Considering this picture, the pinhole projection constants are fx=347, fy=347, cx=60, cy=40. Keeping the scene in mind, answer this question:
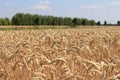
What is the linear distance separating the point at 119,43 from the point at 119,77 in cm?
434

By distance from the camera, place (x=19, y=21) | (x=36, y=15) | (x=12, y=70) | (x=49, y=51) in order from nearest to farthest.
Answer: (x=12, y=70) → (x=49, y=51) → (x=19, y=21) → (x=36, y=15)

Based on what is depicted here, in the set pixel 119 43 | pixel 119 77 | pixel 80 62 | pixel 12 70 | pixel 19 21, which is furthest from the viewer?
pixel 19 21

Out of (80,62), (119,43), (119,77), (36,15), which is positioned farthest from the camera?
(36,15)

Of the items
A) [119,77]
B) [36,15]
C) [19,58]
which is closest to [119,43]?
[19,58]

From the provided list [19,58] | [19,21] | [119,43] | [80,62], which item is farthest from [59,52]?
[19,21]

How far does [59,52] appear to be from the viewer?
A: 5.51 meters

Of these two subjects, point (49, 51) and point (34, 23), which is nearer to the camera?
point (49, 51)

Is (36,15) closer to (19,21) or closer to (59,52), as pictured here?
(19,21)

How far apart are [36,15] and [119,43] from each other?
9970 centimetres

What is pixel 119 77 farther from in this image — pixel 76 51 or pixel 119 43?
pixel 119 43

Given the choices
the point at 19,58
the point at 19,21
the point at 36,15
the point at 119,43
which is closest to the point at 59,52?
the point at 19,58

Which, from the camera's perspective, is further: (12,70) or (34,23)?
(34,23)

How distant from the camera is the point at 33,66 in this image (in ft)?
15.1

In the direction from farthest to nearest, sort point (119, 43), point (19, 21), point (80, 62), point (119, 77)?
1. point (19, 21)
2. point (119, 43)
3. point (80, 62)
4. point (119, 77)
